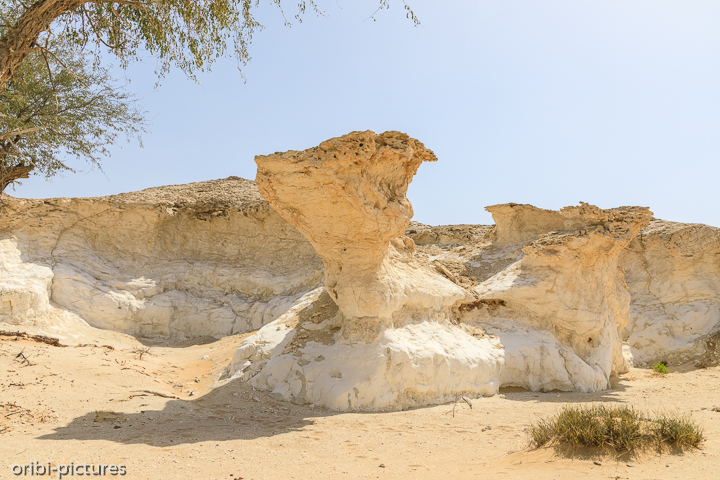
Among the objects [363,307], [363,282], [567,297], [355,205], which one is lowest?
[363,307]

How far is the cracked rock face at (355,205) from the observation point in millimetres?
6449

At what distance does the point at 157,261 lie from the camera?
1396 cm

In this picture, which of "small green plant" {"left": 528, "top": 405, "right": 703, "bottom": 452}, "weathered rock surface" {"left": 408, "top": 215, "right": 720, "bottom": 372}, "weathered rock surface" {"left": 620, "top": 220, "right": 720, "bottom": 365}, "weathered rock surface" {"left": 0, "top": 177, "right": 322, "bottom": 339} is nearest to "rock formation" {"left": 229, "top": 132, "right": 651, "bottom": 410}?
"weathered rock surface" {"left": 408, "top": 215, "right": 720, "bottom": 372}

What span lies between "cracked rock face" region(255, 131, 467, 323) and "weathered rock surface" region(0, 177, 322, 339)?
6.05 metres

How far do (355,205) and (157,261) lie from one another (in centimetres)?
928

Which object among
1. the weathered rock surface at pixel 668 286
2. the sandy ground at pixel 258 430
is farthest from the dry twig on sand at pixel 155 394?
the weathered rock surface at pixel 668 286

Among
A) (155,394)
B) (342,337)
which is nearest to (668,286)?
(342,337)

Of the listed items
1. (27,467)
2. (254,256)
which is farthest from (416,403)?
(254,256)

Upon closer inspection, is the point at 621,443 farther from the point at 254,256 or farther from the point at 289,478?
the point at 254,256

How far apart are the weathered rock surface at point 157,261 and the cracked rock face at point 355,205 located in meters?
6.05

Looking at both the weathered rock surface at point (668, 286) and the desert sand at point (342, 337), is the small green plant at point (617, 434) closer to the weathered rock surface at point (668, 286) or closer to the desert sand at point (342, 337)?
the desert sand at point (342, 337)

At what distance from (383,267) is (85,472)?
450 cm

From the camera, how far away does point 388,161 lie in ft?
A: 22.9

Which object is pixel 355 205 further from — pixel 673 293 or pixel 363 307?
pixel 673 293
